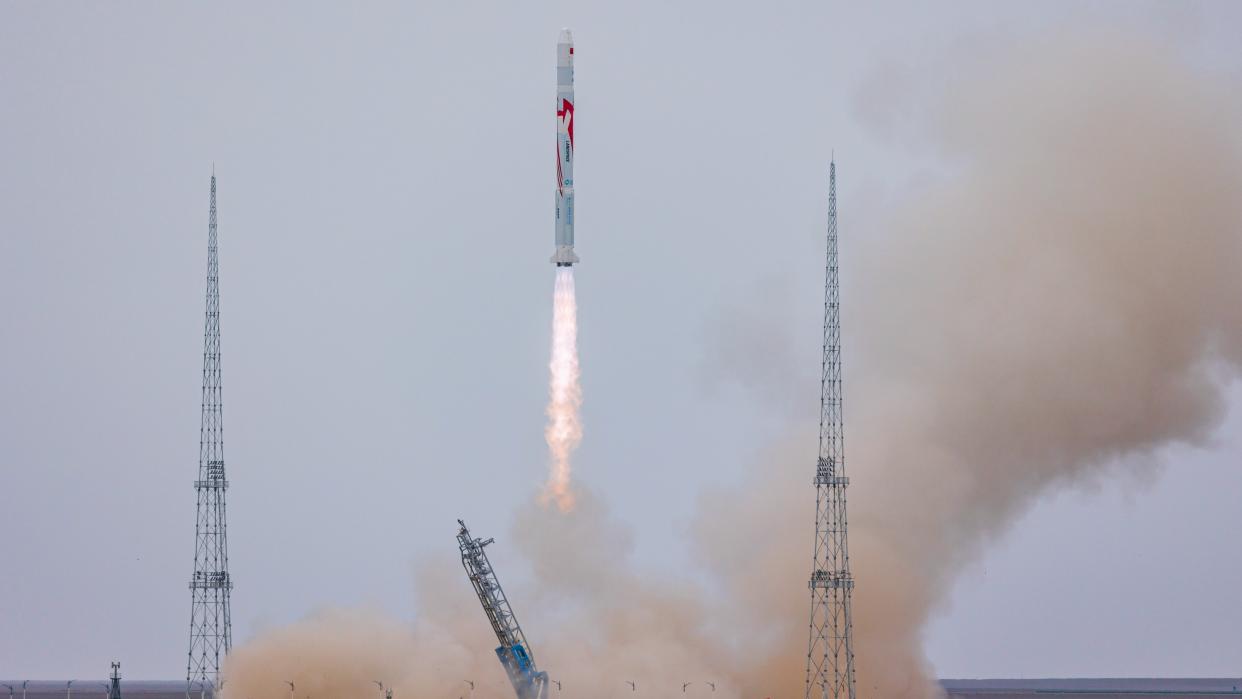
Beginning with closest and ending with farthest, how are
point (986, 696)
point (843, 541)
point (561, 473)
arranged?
point (843, 541), point (561, 473), point (986, 696)

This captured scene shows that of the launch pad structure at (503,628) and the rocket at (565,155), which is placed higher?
the rocket at (565,155)

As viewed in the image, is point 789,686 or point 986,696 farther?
point 986,696

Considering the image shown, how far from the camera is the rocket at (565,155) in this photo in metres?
64.6

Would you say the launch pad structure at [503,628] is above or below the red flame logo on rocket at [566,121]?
below

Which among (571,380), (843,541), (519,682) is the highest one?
(571,380)

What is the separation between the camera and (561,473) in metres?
67.4

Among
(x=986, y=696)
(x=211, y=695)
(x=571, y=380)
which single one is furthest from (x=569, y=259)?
(x=986, y=696)

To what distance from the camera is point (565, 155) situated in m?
65.2

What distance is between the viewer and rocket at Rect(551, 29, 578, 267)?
64.6 meters

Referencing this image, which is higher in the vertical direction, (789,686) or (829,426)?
(829,426)

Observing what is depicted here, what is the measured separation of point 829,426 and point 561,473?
30.5ft

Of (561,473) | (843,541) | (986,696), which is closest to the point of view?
(843,541)

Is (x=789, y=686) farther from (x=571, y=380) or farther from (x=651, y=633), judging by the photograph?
(x=571, y=380)

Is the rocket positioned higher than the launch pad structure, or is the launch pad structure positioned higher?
the rocket
